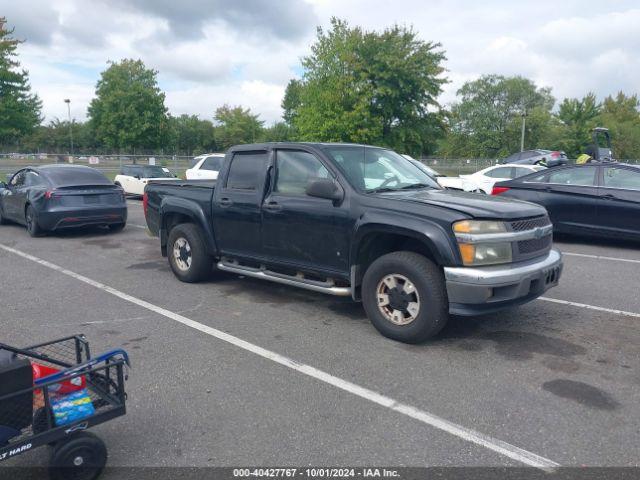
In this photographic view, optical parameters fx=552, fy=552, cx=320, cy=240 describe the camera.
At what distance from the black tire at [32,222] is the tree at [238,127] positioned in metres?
58.0

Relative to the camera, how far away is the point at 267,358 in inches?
177

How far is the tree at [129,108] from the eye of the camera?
39.9 metres

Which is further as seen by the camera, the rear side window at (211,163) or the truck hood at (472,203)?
the rear side window at (211,163)

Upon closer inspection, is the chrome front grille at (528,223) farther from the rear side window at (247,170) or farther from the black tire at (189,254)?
the black tire at (189,254)

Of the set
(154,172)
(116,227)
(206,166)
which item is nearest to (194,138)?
(154,172)

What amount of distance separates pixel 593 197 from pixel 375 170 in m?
5.68

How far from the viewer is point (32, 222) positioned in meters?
10.8

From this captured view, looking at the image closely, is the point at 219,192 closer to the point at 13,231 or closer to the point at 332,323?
the point at 332,323

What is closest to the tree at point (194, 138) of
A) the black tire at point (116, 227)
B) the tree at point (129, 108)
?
the tree at point (129, 108)

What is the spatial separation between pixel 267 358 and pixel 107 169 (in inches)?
1293

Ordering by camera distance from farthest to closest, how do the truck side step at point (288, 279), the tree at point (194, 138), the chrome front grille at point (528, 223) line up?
the tree at point (194, 138)
the truck side step at point (288, 279)
the chrome front grille at point (528, 223)

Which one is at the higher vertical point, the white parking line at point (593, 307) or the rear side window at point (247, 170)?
the rear side window at point (247, 170)

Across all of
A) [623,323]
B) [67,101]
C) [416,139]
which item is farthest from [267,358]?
[67,101]

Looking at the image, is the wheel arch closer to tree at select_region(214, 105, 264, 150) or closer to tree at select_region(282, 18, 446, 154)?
tree at select_region(282, 18, 446, 154)
